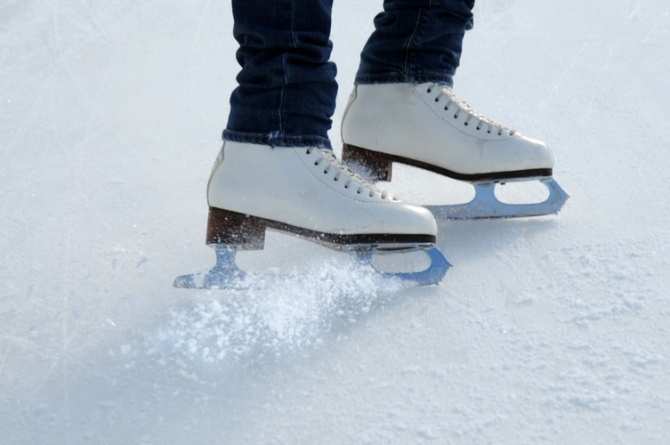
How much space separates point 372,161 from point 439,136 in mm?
130

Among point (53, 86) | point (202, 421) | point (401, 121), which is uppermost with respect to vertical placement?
point (53, 86)

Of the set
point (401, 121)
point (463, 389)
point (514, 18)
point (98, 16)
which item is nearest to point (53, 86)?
point (98, 16)

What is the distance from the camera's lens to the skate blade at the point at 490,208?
1374 millimetres

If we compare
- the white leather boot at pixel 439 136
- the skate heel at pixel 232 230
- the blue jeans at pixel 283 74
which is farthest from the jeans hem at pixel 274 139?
the white leather boot at pixel 439 136

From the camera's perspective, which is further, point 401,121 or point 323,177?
point 401,121

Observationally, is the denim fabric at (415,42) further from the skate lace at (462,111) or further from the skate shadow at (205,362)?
the skate shadow at (205,362)

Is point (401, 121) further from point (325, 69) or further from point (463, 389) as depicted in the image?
point (463, 389)

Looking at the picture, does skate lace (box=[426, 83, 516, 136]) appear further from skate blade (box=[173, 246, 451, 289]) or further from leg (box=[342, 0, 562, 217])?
skate blade (box=[173, 246, 451, 289])

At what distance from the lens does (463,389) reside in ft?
3.07

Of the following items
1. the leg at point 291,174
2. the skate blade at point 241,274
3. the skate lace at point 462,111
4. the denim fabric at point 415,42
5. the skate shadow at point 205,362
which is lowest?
the skate shadow at point 205,362

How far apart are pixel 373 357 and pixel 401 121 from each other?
519mm

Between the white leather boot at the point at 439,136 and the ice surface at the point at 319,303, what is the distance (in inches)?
3.8

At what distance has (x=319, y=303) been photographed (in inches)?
44.5

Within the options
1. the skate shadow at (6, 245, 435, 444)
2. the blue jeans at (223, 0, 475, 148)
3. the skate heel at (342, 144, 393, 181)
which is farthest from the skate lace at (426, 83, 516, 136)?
the skate shadow at (6, 245, 435, 444)
